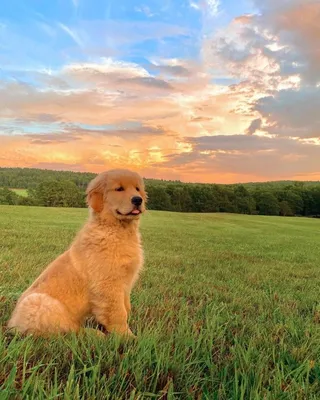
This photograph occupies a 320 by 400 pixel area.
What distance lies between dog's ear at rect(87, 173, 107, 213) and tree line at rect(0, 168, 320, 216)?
38539mm

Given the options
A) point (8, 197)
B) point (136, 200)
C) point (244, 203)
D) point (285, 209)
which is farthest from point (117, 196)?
point (285, 209)

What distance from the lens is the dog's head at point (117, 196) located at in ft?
12.2

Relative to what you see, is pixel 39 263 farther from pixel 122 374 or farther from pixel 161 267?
pixel 122 374

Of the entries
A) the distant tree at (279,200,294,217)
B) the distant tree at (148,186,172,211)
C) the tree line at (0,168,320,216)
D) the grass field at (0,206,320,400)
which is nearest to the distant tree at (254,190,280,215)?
the tree line at (0,168,320,216)

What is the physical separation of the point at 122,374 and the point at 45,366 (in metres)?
0.56

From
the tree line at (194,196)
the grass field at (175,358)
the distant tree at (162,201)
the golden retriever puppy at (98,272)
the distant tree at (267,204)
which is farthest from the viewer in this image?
the distant tree at (267,204)

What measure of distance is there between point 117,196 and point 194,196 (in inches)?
2125

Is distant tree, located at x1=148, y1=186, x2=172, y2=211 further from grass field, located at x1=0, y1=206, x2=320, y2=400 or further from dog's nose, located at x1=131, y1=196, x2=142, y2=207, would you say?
dog's nose, located at x1=131, y1=196, x2=142, y2=207

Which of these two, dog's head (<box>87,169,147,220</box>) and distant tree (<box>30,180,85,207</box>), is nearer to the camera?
dog's head (<box>87,169,147,220</box>)

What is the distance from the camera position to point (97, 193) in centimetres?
382

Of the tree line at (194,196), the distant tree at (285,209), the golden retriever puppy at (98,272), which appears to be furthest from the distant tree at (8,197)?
the golden retriever puppy at (98,272)

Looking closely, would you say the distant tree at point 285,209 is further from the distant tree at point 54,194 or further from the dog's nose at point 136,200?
the dog's nose at point 136,200

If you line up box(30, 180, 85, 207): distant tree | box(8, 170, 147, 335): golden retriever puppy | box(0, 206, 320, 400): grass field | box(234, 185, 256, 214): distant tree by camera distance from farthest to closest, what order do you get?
box(234, 185, 256, 214): distant tree, box(30, 180, 85, 207): distant tree, box(8, 170, 147, 335): golden retriever puppy, box(0, 206, 320, 400): grass field

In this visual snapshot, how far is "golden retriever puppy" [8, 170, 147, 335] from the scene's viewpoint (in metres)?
3.17
